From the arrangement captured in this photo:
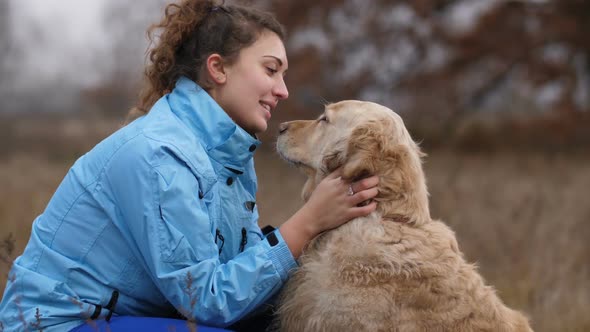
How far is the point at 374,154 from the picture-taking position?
2.76 m

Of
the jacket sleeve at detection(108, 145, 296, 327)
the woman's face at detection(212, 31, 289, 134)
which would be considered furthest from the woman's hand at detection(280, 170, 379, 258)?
the woman's face at detection(212, 31, 289, 134)

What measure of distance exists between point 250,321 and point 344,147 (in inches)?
33.5

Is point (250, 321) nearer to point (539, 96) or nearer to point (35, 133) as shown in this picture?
point (539, 96)

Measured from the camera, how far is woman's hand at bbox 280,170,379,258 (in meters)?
2.68

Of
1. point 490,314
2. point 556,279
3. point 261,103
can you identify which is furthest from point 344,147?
point 556,279

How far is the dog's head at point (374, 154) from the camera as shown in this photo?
2.72 m

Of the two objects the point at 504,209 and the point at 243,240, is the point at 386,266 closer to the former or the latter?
the point at 243,240

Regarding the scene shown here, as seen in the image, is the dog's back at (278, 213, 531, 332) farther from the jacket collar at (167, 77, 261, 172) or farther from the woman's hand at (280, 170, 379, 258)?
the jacket collar at (167, 77, 261, 172)

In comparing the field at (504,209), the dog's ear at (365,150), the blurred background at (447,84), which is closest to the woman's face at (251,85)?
the dog's ear at (365,150)

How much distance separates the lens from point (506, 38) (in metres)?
13.5

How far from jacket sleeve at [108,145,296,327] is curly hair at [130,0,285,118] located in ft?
2.18

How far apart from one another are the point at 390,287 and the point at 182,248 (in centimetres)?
75

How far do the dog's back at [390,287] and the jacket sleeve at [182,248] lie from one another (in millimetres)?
205

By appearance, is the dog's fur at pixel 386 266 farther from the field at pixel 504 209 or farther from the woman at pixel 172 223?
the field at pixel 504 209
